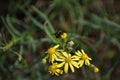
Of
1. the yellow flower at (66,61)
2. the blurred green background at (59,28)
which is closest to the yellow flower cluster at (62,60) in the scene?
the yellow flower at (66,61)

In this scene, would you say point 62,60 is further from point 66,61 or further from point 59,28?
point 59,28

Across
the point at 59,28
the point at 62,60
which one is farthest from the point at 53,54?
the point at 59,28

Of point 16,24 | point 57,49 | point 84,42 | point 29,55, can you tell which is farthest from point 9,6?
point 57,49

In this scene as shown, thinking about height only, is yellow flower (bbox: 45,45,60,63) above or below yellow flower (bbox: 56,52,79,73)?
above

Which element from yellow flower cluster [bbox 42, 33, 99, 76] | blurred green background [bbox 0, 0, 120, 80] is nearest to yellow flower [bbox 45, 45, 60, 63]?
yellow flower cluster [bbox 42, 33, 99, 76]

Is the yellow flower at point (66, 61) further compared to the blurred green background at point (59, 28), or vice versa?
the blurred green background at point (59, 28)

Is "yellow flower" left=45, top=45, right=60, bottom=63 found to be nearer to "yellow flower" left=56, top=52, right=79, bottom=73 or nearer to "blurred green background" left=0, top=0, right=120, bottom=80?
"yellow flower" left=56, top=52, right=79, bottom=73

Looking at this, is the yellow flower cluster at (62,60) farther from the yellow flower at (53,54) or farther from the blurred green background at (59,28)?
the blurred green background at (59,28)

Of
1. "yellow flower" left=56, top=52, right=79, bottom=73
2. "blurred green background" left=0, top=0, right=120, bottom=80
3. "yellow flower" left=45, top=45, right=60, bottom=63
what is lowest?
"yellow flower" left=56, top=52, right=79, bottom=73

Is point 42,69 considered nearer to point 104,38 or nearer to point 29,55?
point 29,55
